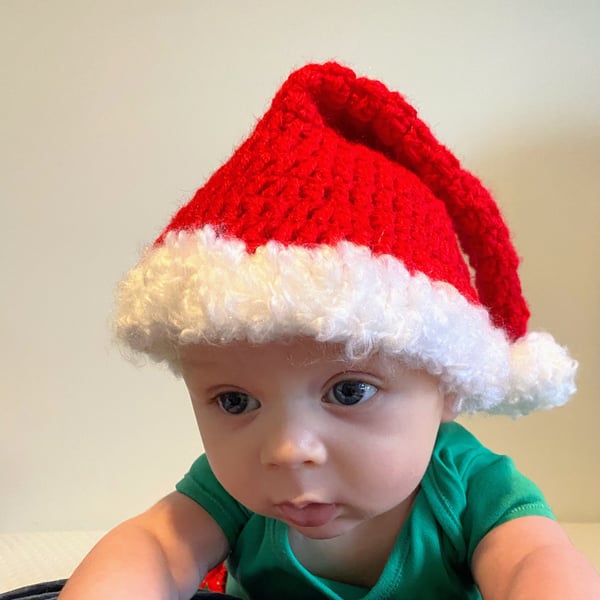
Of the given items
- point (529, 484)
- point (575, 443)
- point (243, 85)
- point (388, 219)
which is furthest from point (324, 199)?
point (575, 443)

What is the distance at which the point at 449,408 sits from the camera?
54 centimetres

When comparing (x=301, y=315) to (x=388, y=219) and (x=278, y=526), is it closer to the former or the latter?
(x=388, y=219)

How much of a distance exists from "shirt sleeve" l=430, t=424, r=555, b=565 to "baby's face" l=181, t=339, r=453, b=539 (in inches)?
3.3

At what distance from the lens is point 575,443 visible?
1015 millimetres

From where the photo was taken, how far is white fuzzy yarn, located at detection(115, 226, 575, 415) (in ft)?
1.36

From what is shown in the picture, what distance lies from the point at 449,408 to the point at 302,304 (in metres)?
0.18

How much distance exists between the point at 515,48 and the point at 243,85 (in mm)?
367

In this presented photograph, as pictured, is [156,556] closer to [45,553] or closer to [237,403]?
[237,403]

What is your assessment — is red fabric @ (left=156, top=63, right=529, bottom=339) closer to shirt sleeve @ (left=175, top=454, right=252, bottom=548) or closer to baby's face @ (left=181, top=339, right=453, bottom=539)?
baby's face @ (left=181, top=339, right=453, bottom=539)

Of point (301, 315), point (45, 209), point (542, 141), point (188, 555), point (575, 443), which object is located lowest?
point (188, 555)

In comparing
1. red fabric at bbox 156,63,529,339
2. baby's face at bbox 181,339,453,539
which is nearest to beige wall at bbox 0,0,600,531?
red fabric at bbox 156,63,529,339

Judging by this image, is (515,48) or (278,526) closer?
(278,526)

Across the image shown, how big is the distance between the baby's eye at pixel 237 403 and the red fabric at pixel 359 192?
0.34 feet

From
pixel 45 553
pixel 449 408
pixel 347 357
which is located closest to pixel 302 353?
pixel 347 357
